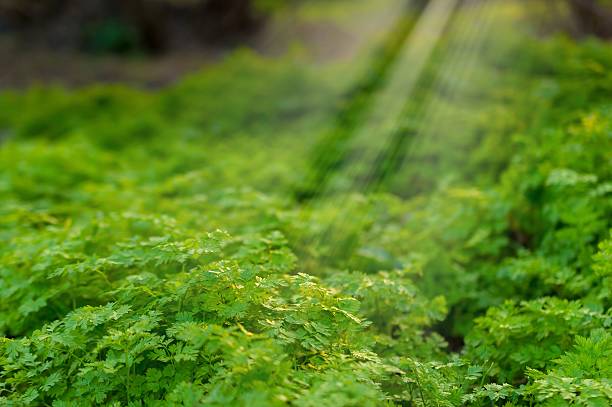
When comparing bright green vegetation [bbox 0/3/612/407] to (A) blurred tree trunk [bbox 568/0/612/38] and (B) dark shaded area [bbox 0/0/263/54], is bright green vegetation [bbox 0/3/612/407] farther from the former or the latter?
(B) dark shaded area [bbox 0/0/263/54]

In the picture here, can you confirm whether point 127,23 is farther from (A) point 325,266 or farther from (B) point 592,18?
(A) point 325,266

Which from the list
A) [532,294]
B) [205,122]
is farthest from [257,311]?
[205,122]

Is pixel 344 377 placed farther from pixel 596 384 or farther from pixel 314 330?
pixel 596 384

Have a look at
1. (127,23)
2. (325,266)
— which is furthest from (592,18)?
(127,23)

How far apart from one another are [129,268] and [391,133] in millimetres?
3400

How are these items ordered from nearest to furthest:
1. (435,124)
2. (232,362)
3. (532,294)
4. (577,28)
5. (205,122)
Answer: (232,362), (532,294), (435,124), (205,122), (577,28)

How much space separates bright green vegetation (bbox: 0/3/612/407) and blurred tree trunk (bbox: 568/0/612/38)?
1.55 meters

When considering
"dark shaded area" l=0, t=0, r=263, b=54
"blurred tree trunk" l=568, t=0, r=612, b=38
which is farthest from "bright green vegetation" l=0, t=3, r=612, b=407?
"dark shaded area" l=0, t=0, r=263, b=54

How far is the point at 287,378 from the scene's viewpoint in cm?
203

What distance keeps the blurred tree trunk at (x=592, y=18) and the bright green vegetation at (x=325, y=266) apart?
1554 mm

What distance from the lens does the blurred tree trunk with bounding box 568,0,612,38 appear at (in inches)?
291

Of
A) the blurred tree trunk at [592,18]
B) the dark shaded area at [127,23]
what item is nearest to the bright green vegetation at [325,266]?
the blurred tree trunk at [592,18]

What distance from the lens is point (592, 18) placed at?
7.52m

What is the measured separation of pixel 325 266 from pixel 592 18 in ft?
20.1
